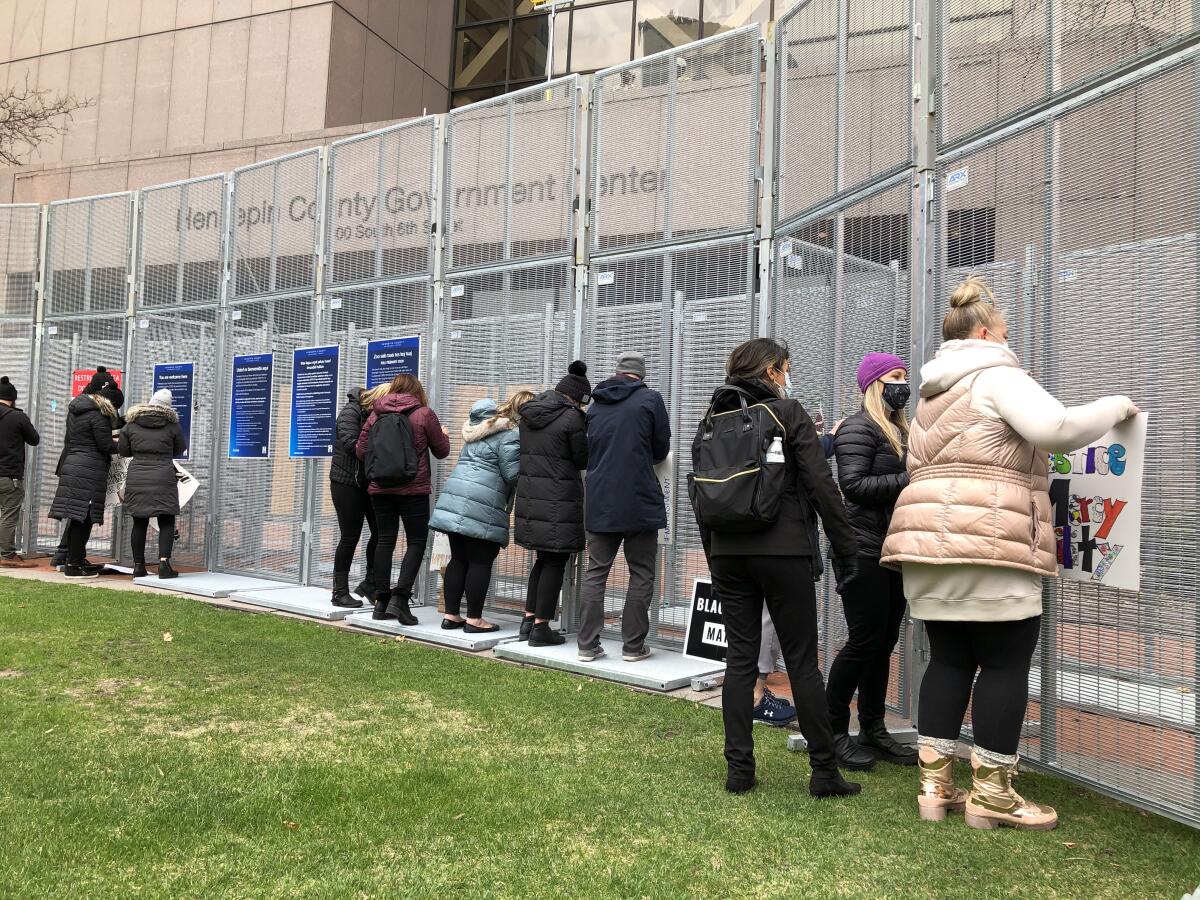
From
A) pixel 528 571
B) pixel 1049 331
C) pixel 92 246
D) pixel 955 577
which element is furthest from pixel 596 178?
pixel 92 246

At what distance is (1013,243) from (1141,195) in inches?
23.6

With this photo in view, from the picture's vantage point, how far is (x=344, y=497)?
7738 mm

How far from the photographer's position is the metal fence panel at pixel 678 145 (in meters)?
6.37

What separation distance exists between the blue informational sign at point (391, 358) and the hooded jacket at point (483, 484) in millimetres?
1397

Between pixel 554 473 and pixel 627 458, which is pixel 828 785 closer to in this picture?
pixel 627 458

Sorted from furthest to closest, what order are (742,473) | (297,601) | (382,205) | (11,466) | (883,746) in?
(11,466) < (382,205) < (297,601) < (883,746) < (742,473)

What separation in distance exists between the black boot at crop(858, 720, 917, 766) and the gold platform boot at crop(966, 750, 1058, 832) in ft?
2.59

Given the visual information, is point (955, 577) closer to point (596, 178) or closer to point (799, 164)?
point (799, 164)

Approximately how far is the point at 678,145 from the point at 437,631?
371 cm

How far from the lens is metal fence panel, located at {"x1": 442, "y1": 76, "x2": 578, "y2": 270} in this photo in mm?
7383

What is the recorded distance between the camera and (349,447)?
7578mm

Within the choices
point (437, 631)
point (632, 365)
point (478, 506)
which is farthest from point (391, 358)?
point (632, 365)

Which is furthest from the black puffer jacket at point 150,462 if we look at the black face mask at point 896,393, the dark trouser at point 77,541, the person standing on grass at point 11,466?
the black face mask at point 896,393

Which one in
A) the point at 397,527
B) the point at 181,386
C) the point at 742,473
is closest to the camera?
the point at 742,473
